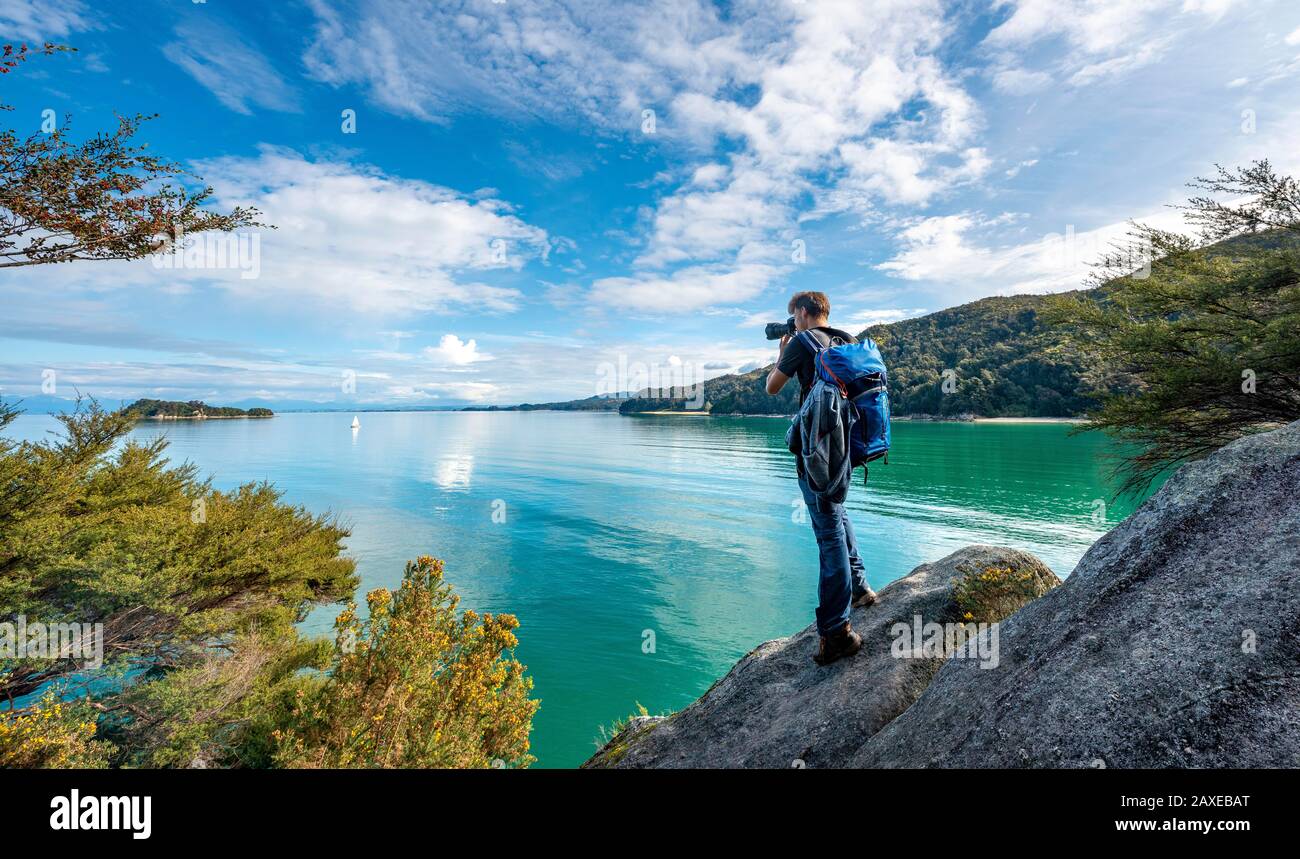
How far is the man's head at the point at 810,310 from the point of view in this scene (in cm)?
496

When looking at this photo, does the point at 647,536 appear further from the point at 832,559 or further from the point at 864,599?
the point at 832,559

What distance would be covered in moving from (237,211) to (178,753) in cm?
1280

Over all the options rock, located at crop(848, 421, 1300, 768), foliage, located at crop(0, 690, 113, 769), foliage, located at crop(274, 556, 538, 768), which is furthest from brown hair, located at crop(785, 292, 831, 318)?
foliage, located at crop(0, 690, 113, 769)

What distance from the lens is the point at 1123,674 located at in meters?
2.86

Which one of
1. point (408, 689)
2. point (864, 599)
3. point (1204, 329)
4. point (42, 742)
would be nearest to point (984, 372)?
point (1204, 329)

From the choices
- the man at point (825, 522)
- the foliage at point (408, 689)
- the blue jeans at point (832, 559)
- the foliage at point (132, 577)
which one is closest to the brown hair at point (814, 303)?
the man at point (825, 522)

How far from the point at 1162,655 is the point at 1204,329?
43.9 feet

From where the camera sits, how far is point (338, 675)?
7.94m

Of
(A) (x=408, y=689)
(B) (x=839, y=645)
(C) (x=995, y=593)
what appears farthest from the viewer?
(A) (x=408, y=689)

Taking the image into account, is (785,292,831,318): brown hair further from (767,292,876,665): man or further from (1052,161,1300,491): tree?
(1052,161,1300,491): tree

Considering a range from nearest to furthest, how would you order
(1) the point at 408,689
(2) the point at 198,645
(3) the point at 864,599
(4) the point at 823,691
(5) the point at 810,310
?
1. (5) the point at 810,310
2. (4) the point at 823,691
3. (3) the point at 864,599
4. (1) the point at 408,689
5. (2) the point at 198,645

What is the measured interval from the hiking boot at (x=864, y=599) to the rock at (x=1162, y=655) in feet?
6.23
